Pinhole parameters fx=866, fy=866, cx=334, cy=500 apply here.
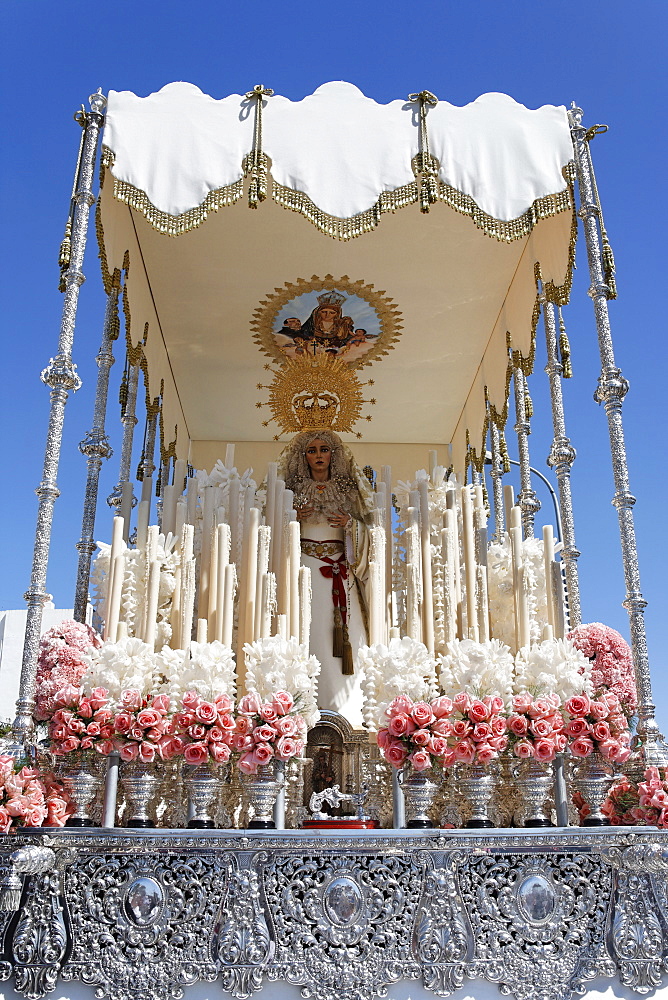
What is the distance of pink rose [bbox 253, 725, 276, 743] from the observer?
5.61 meters

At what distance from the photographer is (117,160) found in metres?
6.90

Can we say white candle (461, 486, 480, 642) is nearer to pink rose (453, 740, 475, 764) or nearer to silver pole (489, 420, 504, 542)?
pink rose (453, 740, 475, 764)

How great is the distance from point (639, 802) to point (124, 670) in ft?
12.0

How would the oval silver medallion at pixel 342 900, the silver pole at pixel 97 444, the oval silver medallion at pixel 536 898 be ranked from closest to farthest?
the oval silver medallion at pixel 342 900 < the oval silver medallion at pixel 536 898 < the silver pole at pixel 97 444

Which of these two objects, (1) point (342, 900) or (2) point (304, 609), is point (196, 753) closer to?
(1) point (342, 900)

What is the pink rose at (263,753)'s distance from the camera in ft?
18.3

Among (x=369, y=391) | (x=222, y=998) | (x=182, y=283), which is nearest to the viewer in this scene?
(x=222, y=998)

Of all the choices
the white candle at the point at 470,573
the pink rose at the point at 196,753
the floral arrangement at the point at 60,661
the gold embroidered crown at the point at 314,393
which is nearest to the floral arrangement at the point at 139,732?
the pink rose at the point at 196,753

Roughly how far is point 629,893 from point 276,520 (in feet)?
13.0

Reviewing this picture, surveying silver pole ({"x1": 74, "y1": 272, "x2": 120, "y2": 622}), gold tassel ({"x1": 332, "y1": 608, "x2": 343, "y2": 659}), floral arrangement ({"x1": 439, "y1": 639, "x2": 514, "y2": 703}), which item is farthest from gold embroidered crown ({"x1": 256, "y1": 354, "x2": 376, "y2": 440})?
floral arrangement ({"x1": 439, "y1": 639, "x2": 514, "y2": 703})

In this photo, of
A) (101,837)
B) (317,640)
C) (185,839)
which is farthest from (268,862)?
(317,640)

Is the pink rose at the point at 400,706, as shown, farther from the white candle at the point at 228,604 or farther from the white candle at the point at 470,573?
the white candle at the point at 228,604

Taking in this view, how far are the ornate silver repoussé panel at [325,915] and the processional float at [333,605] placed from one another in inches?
0.6

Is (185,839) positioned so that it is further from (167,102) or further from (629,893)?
(167,102)
